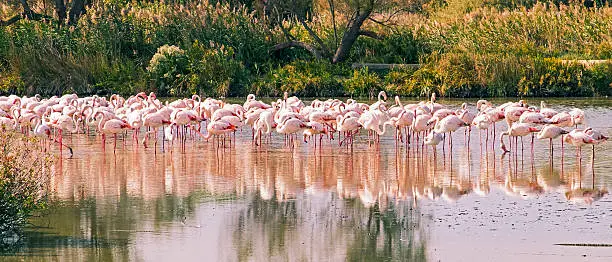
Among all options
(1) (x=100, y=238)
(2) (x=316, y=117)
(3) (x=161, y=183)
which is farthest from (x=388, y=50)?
(1) (x=100, y=238)

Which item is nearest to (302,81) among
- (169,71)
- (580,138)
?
(169,71)

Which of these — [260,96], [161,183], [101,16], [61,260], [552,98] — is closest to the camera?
[61,260]

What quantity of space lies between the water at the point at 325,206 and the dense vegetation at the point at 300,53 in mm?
12578

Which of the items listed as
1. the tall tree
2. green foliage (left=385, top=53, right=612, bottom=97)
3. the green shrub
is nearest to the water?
green foliage (left=385, top=53, right=612, bottom=97)

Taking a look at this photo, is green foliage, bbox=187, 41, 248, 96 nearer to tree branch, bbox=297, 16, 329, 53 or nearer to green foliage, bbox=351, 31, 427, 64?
tree branch, bbox=297, 16, 329, 53

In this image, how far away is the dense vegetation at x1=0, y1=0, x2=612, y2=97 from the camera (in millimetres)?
29828

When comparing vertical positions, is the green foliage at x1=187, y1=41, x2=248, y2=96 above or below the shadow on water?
above

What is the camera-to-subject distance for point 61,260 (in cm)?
956

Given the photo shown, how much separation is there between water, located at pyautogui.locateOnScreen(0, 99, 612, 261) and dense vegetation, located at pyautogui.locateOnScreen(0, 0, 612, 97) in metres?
12.6

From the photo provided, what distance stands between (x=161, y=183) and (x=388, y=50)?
20667 mm

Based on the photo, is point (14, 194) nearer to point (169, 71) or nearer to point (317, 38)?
point (169, 71)

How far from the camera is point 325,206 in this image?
12.2 meters

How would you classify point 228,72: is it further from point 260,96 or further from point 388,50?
point 388,50

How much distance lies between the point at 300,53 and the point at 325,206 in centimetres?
2222
